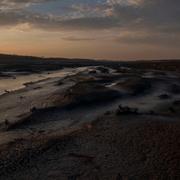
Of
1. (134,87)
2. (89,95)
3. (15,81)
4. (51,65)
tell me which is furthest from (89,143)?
(51,65)

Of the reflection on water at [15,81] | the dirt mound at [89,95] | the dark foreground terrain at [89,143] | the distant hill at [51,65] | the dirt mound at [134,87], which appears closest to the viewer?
the dark foreground terrain at [89,143]

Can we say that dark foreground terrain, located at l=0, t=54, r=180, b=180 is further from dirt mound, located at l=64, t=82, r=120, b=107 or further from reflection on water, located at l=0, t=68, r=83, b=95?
reflection on water, located at l=0, t=68, r=83, b=95

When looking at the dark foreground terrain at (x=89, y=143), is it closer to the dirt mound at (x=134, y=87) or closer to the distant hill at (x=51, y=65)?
the dirt mound at (x=134, y=87)

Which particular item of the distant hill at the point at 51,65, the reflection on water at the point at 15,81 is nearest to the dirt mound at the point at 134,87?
the reflection on water at the point at 15,81

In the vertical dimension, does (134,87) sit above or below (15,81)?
above

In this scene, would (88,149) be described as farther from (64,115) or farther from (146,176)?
(64,115)

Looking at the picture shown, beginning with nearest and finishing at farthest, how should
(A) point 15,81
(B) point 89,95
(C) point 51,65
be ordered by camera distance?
1. (B) point 89,95
2. (A) point 15,81
3. (C) point 51,65

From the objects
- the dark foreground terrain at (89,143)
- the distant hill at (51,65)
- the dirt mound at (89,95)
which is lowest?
the distant hill at (51,65)

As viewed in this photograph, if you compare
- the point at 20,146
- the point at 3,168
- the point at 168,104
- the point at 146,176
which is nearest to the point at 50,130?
the point at 20,146

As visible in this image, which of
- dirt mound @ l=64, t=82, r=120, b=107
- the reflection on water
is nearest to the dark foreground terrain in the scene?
dirt mound @ l=64, t=82, r=120, b=107

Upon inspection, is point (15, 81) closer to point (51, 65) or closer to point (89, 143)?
Answer: point (89, 143)

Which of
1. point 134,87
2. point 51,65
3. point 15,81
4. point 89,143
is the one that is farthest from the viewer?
point 51,65
